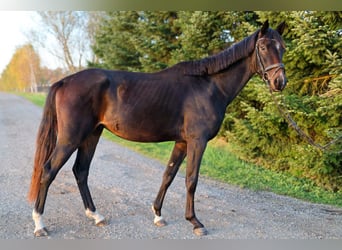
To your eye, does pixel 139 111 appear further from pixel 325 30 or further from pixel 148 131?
pixel 325 30

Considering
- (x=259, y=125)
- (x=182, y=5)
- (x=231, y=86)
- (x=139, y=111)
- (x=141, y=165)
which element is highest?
(x=182, y=5)

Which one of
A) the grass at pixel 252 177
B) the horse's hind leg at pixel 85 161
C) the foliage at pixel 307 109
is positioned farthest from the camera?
the grass at pixel 252 177

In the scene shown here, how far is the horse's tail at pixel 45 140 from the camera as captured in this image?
121 inches

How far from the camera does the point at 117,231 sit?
3104mm

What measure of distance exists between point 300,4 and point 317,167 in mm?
2917

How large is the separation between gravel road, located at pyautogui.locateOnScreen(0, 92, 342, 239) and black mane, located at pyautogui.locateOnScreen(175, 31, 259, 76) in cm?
169

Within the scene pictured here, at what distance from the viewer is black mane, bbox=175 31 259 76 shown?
307 cm

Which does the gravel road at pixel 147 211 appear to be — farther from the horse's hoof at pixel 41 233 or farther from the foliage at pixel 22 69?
the foliage at pixel 22 69

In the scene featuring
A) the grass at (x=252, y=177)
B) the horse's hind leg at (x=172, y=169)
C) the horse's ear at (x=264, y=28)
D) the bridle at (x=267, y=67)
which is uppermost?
the horse's ear at (x=264, y=28)

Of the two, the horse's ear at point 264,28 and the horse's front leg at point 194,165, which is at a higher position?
the horse's ear at point 264,28

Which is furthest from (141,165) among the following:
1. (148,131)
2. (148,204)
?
(148,131)

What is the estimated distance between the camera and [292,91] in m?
5.61

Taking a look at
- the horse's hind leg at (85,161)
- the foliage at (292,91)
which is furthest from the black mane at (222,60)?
the foliage at (292,91)

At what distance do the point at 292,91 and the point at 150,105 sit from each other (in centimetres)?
359
